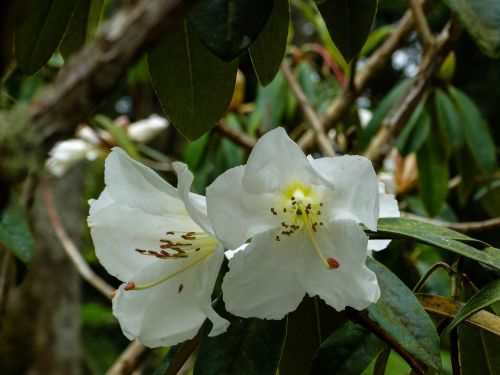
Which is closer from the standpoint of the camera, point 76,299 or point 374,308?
point 374,308

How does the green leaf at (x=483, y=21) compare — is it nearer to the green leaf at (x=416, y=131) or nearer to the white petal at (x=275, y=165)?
the white petal at (x=275, y=165)

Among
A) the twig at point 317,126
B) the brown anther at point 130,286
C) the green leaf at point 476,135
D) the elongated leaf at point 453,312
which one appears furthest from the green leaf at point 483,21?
the green leaf at point 476,135

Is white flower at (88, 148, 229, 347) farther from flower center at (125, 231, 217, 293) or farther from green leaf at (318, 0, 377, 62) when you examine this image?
green leaf at (318, 0, 377, 62)

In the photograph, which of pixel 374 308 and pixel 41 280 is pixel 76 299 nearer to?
pixel 41 280

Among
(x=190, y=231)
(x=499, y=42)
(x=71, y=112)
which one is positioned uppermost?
(x=71, y=112)

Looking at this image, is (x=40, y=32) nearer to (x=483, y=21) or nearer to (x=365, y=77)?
(x=483, y=21)

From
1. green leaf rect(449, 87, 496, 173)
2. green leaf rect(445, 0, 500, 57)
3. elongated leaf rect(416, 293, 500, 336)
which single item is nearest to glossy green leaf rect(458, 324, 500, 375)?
elongated leaf rect(416, 293, 500, 336)

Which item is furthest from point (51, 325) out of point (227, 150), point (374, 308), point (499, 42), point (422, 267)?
point (499, 42)
